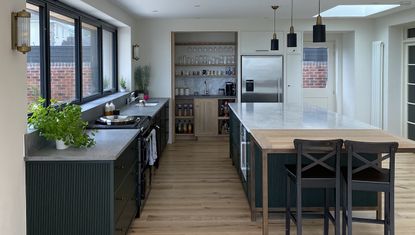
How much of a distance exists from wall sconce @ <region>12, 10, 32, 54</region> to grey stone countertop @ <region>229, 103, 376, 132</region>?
89.1 inches

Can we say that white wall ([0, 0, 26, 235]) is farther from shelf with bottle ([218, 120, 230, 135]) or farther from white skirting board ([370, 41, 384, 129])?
white skirting board ([370, 41, 384, 129])

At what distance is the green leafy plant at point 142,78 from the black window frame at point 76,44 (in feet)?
2.87

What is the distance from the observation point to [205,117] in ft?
32.7

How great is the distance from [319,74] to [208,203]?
6281 mm

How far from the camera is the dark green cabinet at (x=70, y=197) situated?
3.30 meters

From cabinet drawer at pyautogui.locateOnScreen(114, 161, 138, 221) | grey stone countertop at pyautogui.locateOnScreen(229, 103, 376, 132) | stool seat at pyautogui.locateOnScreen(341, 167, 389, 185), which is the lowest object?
cabinet drawer at pyautogui.locateOnScreen(114, 161, 138, 221)

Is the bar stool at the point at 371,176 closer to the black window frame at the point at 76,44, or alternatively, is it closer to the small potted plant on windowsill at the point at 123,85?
the black window frame at the point at 76,44

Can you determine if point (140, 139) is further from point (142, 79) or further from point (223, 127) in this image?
point (223, 127)

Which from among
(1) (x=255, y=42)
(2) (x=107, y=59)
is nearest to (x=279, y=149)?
(2) (x=107, y=59)

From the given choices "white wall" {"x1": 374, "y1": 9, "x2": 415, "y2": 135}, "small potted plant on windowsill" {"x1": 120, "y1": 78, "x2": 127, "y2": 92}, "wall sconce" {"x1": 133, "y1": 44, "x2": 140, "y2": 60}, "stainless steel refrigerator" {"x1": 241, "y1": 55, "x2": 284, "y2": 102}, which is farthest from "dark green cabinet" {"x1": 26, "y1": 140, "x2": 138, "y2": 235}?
"white wall" {"x1": 374, "y1": 9, "x2": 415, "y2": 135}

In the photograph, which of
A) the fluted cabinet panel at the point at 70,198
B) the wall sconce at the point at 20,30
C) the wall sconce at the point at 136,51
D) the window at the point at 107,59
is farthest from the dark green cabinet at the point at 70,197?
the wall sconce at the point at 136,51

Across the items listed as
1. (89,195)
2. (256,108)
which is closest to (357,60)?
(256,108)

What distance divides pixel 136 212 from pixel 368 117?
6518 mm

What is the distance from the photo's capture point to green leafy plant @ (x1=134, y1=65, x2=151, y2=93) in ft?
30.2
